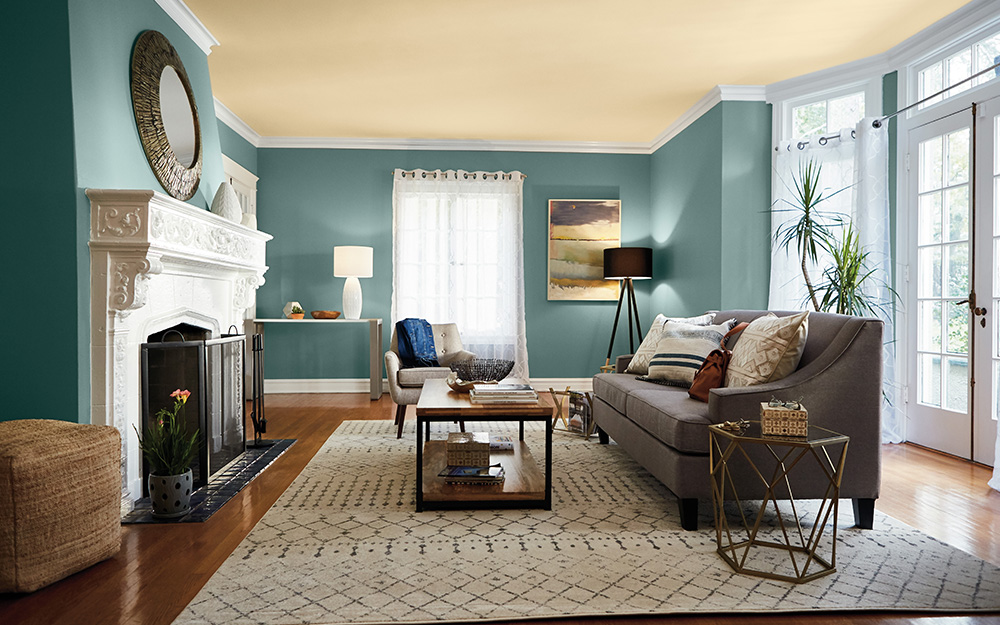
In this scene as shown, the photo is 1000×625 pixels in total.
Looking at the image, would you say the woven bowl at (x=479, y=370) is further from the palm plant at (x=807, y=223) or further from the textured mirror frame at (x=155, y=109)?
the palm plant at (x=807, y=223)

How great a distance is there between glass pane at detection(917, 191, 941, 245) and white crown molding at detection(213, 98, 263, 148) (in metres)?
5.27

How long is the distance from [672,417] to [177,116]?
304cm

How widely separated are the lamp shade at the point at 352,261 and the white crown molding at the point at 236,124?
1.41 metres

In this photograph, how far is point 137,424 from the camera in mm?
2988

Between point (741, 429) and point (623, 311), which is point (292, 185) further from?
point (741, 429)

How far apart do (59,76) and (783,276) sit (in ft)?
15.2

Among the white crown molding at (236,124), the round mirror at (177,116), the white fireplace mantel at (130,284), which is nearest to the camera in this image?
the white fireplace mantel at (130,284)

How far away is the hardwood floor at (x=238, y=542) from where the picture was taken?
1900 millimetres

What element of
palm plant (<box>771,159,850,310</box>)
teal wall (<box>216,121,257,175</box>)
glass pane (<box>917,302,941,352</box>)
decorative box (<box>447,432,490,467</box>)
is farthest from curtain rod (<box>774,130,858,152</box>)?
teal wall (<box>216,121,257,175</box>)

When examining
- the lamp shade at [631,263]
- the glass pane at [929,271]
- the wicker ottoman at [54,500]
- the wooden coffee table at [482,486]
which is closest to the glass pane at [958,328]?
the glass pane at [929,271]

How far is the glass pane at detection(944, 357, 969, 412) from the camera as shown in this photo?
3912mm

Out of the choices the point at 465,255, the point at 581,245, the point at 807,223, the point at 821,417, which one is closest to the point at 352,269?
the point at 465,255

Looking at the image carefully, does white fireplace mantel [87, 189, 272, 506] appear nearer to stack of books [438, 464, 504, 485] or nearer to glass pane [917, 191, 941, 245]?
stack of books [438, 464, 504, 485]

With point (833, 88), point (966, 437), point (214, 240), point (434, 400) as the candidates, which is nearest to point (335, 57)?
point (214, 240)
